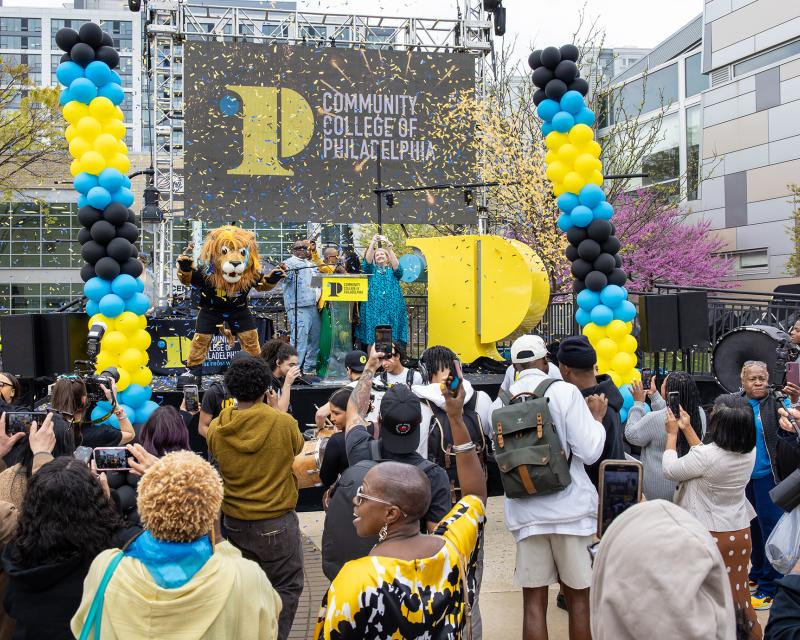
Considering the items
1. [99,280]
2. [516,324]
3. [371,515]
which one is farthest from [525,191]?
[371,515]

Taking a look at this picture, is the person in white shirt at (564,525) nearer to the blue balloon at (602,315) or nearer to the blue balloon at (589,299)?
the blue balloon at (602,315)

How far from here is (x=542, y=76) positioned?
28.6ft

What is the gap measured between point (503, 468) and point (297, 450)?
1131 millimetres

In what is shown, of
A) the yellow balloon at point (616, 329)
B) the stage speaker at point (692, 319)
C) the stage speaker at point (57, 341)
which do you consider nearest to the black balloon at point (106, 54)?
the stage speaker at point (57, 341)

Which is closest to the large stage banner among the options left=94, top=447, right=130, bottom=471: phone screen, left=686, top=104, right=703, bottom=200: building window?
left=94, top=447, right=130, bottom=471: phone screen

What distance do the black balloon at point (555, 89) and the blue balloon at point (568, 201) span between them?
1.04 meters

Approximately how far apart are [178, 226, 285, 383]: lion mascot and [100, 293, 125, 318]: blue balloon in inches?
46.8

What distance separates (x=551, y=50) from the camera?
28.4 feet

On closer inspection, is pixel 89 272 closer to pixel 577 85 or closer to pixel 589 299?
pixel 589 299

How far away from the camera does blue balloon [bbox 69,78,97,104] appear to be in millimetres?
7848

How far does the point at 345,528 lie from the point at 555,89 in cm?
643

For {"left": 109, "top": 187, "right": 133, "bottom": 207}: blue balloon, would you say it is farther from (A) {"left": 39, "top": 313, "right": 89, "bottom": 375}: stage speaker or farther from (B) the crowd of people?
(B) the crowd of people

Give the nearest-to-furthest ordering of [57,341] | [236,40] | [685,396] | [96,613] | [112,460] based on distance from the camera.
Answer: [96,613] → [112,460] → [685,396] → [57,341] → [236,40]

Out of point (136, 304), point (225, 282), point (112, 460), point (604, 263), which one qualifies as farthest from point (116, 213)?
point (604, 263)
